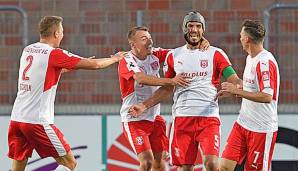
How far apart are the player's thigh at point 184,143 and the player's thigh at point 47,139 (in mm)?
1114

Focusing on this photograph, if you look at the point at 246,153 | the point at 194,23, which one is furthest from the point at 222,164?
the point at 194,23

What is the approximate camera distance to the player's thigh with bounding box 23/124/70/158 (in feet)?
50.3

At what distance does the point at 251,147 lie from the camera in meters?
15.4

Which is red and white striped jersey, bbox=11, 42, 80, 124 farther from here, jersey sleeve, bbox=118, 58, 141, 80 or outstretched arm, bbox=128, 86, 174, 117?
outstretched arm, bbox=128, 86, 174, 117

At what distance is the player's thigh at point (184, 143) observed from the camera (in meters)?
15.4

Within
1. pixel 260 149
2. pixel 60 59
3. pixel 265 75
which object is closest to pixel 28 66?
pixel 60 59

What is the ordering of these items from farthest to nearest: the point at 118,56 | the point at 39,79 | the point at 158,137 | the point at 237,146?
the point at 158,137, the point at 118,56, the point at 237,146, the point at 39,79

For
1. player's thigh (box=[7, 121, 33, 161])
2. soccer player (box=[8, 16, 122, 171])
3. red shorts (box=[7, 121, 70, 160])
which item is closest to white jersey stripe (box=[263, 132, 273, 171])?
soccer player (box=[8, 16, 122, 171])

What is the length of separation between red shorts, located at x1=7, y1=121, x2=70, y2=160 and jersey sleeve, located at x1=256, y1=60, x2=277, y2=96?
209 cm

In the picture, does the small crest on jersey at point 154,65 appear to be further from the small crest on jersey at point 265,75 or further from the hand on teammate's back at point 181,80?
the small crest on jersey at point 265,75

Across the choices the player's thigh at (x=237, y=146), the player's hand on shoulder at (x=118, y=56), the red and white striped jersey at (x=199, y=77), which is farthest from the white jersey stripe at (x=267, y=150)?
the player's hand on shoulder at (x=118, y=56)

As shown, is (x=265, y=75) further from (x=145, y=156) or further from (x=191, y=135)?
(x=145, y=156)

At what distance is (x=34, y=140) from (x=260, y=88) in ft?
7.68

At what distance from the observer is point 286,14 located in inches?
708
